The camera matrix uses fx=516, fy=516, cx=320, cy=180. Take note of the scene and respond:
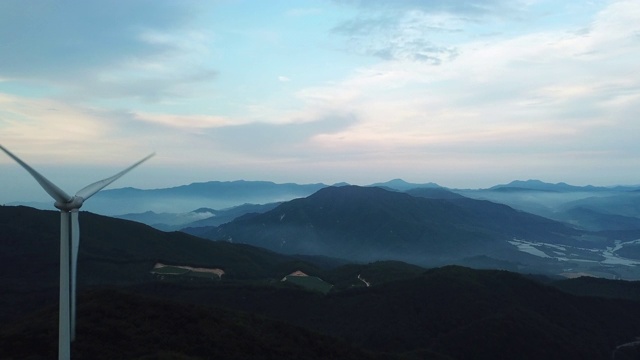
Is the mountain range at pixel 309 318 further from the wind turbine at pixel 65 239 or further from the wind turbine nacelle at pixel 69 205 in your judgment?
the wind turbine nacelle at pixel 69 205

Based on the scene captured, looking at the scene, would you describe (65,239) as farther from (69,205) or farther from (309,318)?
(309,318)

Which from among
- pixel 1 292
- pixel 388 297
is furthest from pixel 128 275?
pixel 388 297

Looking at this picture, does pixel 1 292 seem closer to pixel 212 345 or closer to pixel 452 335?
pixel 212 345

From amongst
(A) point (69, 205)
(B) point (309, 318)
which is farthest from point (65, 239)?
(B) point (309, 318)

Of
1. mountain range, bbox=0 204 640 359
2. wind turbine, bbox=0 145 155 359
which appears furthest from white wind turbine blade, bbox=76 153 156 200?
mountain range, bbox=0 204 640 359

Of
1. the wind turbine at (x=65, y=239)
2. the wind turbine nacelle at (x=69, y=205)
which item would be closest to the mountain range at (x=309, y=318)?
the wind turbine at (x=65, y=239)

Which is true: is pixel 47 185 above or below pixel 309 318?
above

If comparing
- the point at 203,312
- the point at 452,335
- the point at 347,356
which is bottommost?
the point at 452,335

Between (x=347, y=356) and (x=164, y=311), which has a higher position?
(x=164, y=311)
